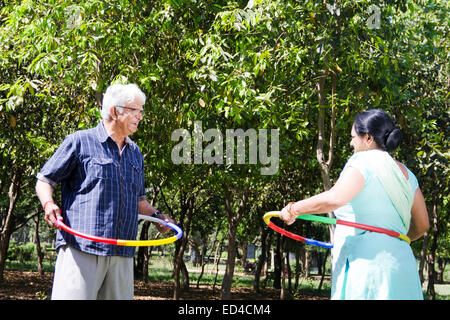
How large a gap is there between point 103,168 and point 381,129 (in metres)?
1.92

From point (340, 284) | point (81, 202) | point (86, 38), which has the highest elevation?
point (86, 38)

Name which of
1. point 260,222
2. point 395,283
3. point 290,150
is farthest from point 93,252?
point 260,222

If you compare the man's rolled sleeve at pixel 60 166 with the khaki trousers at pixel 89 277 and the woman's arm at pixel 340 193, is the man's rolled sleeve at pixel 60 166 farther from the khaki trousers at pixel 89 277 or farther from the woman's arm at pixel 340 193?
the woman's arm at pixel 340 193

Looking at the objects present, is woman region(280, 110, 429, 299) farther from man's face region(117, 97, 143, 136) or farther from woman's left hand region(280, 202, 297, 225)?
man's face region(117, 97, 143, 136)

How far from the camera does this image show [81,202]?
3654 millimetres

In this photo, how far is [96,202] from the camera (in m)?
3.63

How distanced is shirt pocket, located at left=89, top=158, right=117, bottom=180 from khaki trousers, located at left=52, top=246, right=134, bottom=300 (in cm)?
53

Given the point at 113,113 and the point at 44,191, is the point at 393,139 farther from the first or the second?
the point at 44,191

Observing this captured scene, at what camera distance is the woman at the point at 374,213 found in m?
3.45

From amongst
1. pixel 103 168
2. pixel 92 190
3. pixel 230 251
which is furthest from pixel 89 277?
pixel 230 251

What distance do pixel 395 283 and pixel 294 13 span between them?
18.2 ft

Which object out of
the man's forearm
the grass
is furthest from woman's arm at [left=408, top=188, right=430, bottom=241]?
the grass

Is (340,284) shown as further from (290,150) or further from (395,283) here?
(290,150)

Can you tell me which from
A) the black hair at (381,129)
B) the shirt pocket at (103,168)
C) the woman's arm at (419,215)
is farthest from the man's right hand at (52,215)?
the woman's arm at (419,215)
